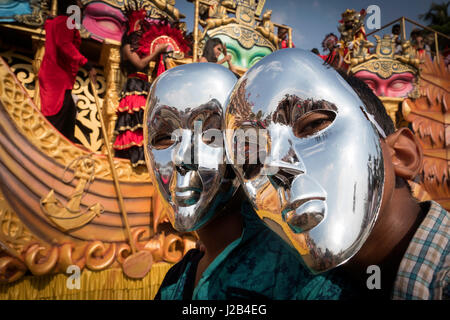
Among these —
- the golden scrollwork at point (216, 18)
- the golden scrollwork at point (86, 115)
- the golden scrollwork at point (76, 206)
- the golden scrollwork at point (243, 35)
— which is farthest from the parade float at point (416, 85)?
the golden scrollwork at point (76, 206)

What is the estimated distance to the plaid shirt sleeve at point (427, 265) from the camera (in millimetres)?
422

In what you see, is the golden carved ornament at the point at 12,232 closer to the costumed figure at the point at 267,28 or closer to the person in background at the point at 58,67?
the person in background at the point at 58,67

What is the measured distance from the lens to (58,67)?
2.03m

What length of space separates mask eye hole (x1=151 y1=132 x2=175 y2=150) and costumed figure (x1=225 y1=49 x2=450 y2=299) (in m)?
0.20

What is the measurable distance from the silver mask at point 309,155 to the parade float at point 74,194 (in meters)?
1.62

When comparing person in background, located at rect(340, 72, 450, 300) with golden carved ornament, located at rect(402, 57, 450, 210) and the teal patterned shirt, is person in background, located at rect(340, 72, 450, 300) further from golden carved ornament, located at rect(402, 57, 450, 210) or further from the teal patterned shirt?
golden carved ornament, located at rect(402, 57, 450, 210)

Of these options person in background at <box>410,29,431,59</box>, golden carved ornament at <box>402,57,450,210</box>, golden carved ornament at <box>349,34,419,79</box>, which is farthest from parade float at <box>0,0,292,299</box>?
person in background at <box>410,29,431,59</box>

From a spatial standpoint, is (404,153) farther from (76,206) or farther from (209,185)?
(76,206)

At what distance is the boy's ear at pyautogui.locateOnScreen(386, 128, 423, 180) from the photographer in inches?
19.8

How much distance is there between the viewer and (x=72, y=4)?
2.30 m

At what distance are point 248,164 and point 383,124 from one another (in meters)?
0.26

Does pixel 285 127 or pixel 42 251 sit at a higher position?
pixel 285 127
